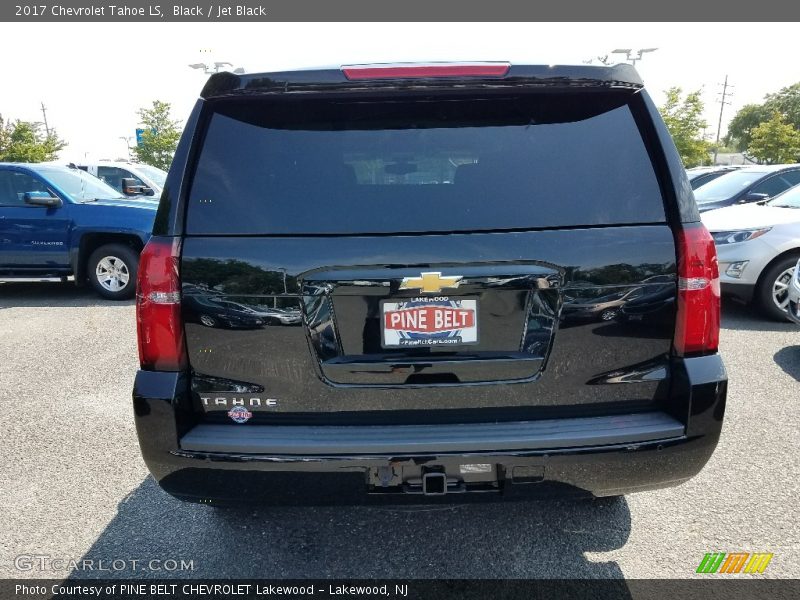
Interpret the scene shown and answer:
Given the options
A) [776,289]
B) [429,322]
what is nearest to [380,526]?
[429,322]

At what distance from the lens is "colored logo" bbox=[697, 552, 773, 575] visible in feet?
7.99

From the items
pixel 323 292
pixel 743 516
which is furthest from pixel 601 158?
pixel 743 516

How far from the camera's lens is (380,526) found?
2.76 metres

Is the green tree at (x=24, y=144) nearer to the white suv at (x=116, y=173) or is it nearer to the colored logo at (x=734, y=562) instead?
the white suv at (x=116, y=173)

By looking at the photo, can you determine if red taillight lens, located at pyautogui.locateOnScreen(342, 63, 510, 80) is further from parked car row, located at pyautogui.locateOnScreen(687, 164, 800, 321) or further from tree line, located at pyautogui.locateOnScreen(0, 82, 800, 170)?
tree line, located at pyautogui.locateOnScreen(0, 82, 800, 170)

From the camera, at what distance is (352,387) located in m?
2.00

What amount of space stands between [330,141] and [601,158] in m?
0.97

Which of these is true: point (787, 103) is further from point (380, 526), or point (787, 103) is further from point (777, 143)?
point (380, 526)

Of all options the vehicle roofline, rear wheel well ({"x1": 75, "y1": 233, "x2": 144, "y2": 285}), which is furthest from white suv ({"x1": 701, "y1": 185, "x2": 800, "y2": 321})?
rear wheel well ({"x1": 75, "y1": 233, "x2": 144, "y2": 285})

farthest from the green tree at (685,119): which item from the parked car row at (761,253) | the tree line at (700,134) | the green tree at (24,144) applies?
the green tree at (24,144)

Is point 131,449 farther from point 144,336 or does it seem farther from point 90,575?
point 144,336

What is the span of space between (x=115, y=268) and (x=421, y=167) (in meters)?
7.37

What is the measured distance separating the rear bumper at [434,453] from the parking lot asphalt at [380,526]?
225 mm

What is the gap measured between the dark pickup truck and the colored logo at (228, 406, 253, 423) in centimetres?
664
